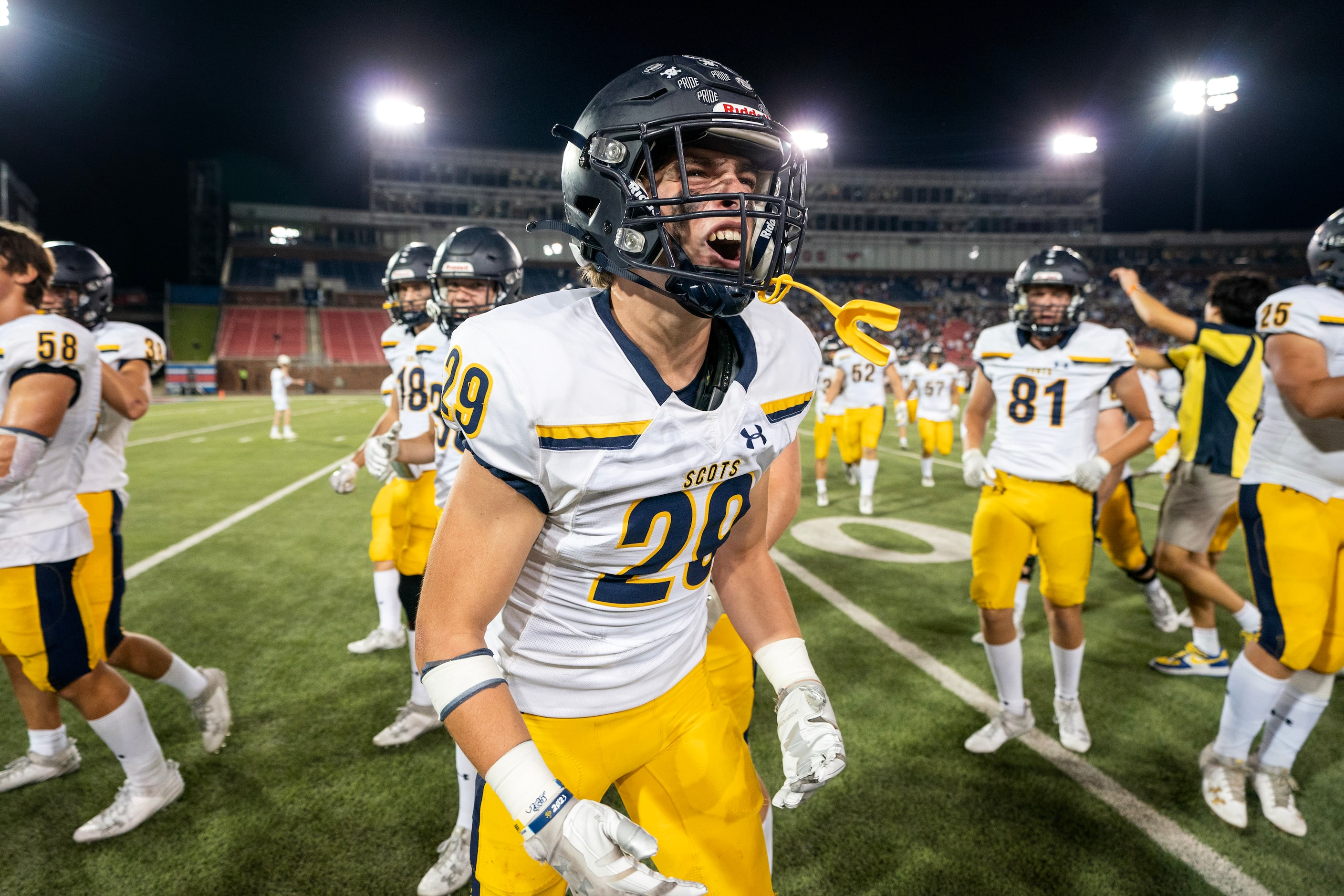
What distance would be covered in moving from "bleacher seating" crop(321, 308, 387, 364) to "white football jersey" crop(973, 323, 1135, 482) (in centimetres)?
4207

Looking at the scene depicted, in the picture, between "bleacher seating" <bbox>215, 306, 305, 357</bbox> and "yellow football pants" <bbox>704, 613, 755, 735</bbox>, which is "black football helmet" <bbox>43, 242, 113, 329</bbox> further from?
"bleacher seating" <bbox>215, 306, 305, 357</bbox>

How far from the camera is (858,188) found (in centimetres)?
5266

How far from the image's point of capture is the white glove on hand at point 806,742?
150 cm

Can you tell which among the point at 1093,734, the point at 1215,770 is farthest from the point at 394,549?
the point at 1215,770

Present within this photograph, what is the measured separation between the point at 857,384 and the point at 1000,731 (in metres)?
7.10

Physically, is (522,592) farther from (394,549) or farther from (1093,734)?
(1093,734)

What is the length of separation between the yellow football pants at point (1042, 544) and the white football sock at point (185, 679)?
4.03 metres

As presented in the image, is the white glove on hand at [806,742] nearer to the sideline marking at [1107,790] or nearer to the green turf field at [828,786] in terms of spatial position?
the green turf field at [828,786]

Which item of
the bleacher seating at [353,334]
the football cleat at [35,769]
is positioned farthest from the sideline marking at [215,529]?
the bleacher seating at [353,334]

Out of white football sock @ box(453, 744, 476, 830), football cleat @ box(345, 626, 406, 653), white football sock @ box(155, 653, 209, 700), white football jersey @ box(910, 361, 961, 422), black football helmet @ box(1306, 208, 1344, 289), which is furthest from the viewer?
white football jersey @ box(910, 361, 961, 422)

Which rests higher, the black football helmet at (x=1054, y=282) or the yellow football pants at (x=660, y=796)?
the black football helmet at (x=1054, y=282)

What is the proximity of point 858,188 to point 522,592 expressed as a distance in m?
56.7

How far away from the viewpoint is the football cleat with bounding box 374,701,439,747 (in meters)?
3.66

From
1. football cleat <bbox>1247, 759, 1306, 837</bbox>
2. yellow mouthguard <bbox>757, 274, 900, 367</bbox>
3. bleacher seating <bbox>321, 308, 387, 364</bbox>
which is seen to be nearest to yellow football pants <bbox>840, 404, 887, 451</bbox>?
football cleat <bbox>1247, 759, 1306, 837</bbox>
